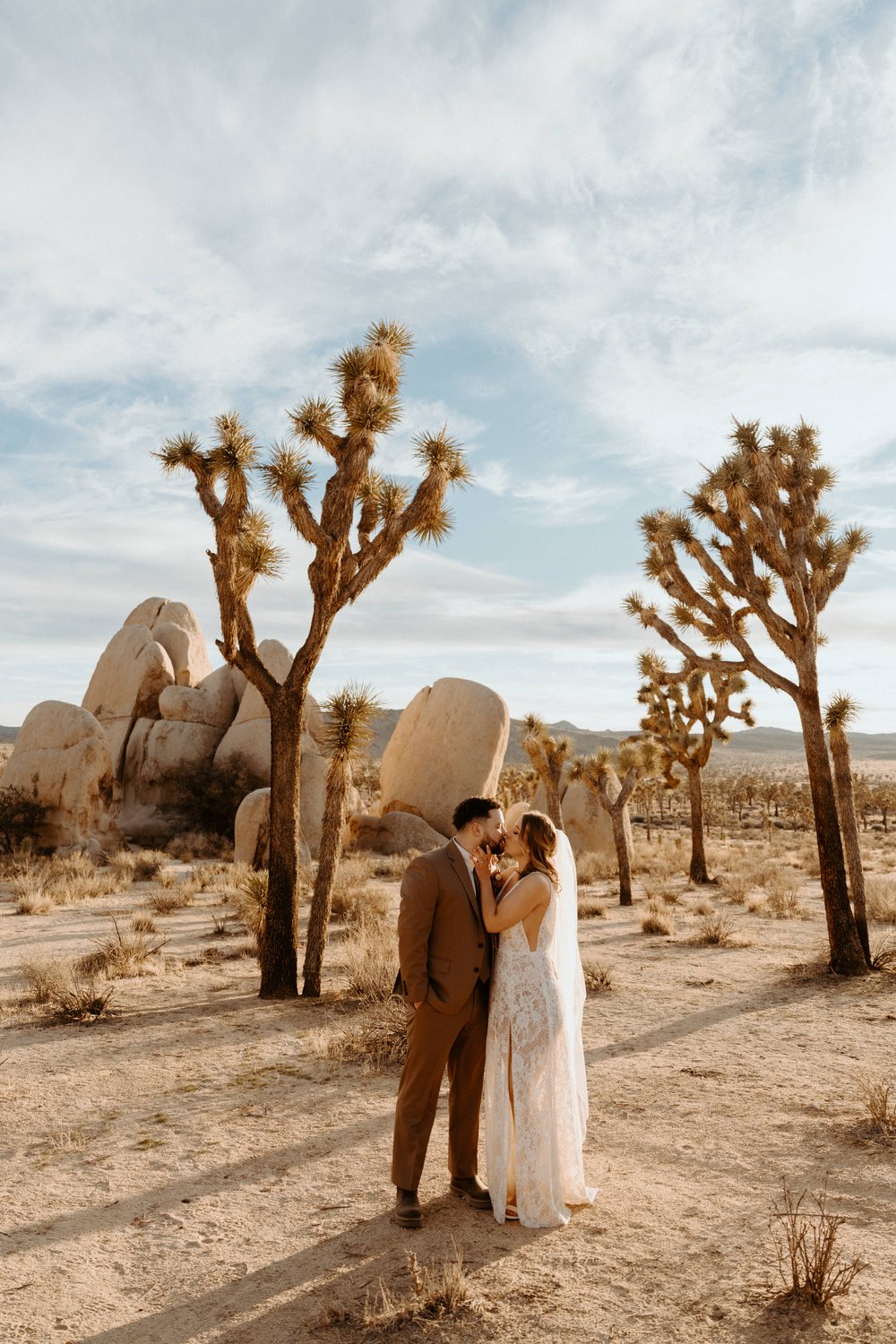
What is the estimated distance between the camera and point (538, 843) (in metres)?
4.29

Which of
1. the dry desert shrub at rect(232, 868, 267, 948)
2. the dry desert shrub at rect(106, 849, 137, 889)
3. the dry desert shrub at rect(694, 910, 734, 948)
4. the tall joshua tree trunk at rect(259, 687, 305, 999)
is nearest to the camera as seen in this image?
the tall joshua tree trunk at rect(259, 687, 305, 999)

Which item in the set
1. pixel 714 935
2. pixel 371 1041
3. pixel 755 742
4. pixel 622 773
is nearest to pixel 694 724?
pixel 622 773

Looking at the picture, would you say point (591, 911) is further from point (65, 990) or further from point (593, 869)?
point (65, 990)

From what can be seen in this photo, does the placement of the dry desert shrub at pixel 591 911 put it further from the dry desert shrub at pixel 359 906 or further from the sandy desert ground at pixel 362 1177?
the sandy desert ground at pixel 362 1177

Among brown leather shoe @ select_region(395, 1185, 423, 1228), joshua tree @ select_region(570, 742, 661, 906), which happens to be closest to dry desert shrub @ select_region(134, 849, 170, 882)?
joshua tree @ select_region(570, 742, 661, 906)

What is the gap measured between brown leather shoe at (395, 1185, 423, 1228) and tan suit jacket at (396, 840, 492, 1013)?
2.82ft

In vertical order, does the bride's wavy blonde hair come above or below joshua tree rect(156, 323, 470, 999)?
below

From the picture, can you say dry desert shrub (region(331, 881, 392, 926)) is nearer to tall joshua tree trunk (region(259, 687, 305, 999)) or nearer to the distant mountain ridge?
tall joshua tree trunk (region(259, 687, 305, 999))

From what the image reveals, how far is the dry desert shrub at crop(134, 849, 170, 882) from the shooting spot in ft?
60.0

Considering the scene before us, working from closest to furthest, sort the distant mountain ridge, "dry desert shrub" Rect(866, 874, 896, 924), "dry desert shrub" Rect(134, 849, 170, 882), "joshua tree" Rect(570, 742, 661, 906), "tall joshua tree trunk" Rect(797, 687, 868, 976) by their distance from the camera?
"tall joshua tree trunk" Rect(797, 687, 868, 976)
"dry desert shrub" Rect(866, 874, 896, 924)
"joshua tree" Rect(570, 742, 661, 906)
"dry desert shrub" Rect(134, 849, 170, 882)
the distant mountain ridge

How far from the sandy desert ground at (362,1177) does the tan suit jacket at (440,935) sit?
1054mm

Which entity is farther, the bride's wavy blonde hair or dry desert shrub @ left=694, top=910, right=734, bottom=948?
dry desert shrub @ left=694, top=910, right=734, bottom=948

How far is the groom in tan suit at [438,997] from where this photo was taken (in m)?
4.14

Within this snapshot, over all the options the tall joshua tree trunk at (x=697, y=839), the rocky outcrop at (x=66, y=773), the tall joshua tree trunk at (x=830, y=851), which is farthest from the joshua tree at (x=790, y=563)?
the rocky outcrop at (x=66, y=773)
